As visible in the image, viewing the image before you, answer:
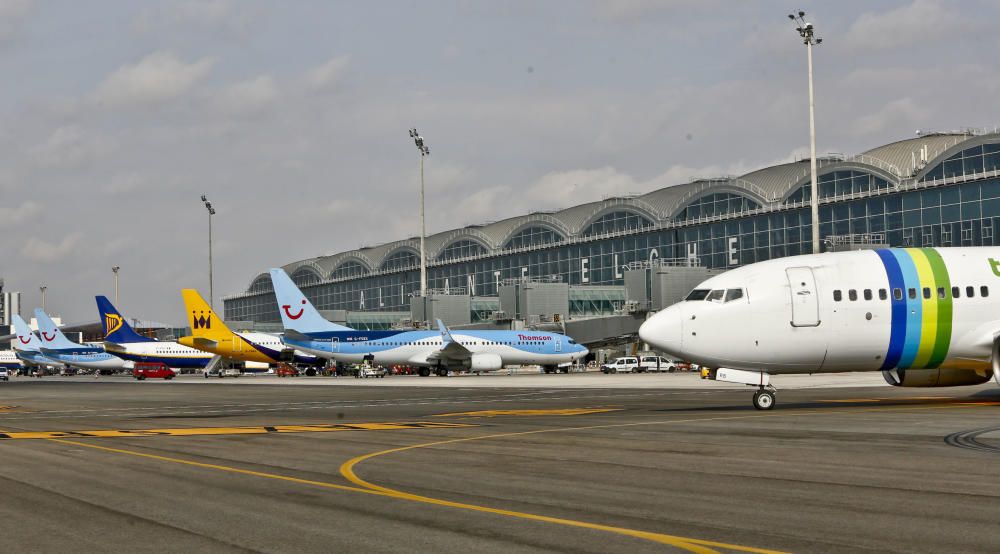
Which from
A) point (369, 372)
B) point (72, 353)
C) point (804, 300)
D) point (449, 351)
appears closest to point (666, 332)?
point (804, 300)

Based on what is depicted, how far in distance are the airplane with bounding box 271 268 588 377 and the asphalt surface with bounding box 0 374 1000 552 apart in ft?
199

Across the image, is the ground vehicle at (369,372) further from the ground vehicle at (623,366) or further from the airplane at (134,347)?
the airplane at (134,347)

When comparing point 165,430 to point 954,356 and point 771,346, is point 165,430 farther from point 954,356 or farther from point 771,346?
point 954,356

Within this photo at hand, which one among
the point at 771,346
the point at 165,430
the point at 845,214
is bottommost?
the point at 165,430

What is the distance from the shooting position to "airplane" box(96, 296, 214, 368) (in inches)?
4466

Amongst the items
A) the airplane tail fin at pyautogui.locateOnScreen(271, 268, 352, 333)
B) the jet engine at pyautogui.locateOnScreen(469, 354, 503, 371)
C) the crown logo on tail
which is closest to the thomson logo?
the crown logo on tail

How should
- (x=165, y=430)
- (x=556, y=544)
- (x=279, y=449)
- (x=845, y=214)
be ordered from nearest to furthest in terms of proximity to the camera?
(x=556, y=544)
(x=279, y=449)
(x=165, y=430)
(x=845, y=214)

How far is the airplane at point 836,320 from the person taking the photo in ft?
94.5

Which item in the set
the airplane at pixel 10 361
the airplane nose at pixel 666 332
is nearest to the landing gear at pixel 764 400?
the airplane nose at pixel 666 332

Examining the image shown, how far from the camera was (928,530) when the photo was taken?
10086mm

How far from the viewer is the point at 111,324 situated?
11450cm

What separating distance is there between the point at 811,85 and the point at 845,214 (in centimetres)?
4548

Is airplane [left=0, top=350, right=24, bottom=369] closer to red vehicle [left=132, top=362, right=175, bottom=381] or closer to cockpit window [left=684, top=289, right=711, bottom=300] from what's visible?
red vehicle [left=132, top=362, right=175, bottom=381]

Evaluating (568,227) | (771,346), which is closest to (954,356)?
(771,346)
